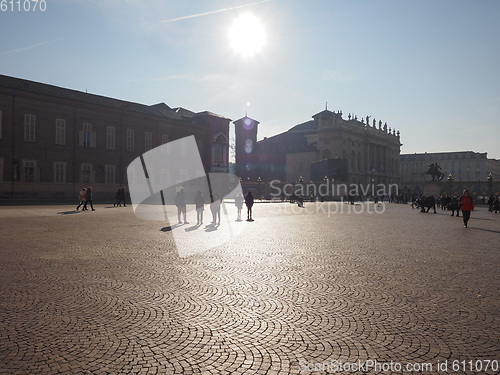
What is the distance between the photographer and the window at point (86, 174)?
39.0 metres

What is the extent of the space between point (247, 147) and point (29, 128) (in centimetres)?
6512

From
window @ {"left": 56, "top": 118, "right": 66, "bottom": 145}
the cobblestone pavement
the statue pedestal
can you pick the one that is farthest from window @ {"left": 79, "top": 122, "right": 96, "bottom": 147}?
the statue pedestal

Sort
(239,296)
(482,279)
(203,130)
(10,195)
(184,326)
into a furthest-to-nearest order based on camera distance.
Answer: (203,130) → (10,195) → (482,279) → (239,296) → (184,326)

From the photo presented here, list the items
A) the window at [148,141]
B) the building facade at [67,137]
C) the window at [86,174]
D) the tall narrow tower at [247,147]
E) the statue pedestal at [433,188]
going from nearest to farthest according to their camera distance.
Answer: the building facade at [67,137] < the window at [86,174] < the window at [148,141] < the statue pedestal at [433,188] < the tall narrow tower at [247,147]

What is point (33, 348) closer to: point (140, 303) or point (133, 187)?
point (140, 303)

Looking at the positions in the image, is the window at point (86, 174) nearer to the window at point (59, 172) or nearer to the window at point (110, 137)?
the window at point (59, 172)

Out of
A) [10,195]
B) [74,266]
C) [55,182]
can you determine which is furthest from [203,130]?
[74,266]

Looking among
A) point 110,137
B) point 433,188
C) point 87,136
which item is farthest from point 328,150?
point 87,136

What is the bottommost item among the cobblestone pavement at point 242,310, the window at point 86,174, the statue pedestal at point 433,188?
the cobblestone pavement at point 242,310

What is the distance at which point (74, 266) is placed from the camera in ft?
24.9

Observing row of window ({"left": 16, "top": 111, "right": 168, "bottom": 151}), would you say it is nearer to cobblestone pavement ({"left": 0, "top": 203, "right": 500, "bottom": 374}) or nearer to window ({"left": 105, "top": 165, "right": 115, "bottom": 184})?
window ({"left": 105, "top": 165, "right": 115, "bottom": 184})

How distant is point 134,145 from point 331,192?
115ft

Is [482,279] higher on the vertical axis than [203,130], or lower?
lower

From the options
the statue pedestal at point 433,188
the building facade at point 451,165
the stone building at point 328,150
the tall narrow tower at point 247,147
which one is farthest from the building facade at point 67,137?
the building facade at point 451,165
